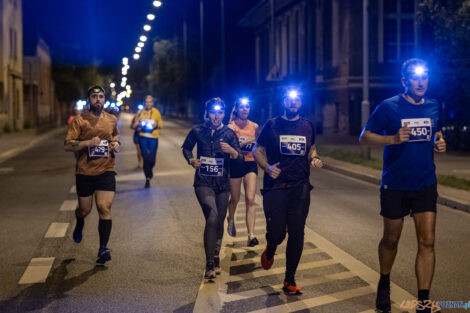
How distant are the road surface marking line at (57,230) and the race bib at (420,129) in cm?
531

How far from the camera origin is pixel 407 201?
5188mm

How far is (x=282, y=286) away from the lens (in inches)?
238

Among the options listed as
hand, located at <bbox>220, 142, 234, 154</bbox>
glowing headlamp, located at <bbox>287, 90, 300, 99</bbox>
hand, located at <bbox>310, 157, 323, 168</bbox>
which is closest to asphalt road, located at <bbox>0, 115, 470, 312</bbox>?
hand, located at <bbox>310, 157, 323, 168</bbox>

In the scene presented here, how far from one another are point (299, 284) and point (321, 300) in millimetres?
575

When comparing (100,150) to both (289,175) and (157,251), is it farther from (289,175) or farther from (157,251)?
(289,175)

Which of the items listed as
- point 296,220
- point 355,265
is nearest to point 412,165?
point 296,220

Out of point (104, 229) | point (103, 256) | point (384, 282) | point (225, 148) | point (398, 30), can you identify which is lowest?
point (103, 256)

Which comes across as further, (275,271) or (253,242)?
(253,242)

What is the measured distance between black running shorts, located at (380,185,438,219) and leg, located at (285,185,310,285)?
2.90 ft

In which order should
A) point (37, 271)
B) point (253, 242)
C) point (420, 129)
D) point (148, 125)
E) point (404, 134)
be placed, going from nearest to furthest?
point (404, 134) → point (420, 129) → point (37, 271) → point (253, 242) → point (148, 125)

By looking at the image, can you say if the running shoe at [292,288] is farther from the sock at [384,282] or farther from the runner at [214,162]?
the runner at [214,162]

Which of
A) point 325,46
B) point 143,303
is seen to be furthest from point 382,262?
point 325,46

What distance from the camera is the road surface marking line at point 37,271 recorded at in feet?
20.9

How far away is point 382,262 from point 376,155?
1809 cm
